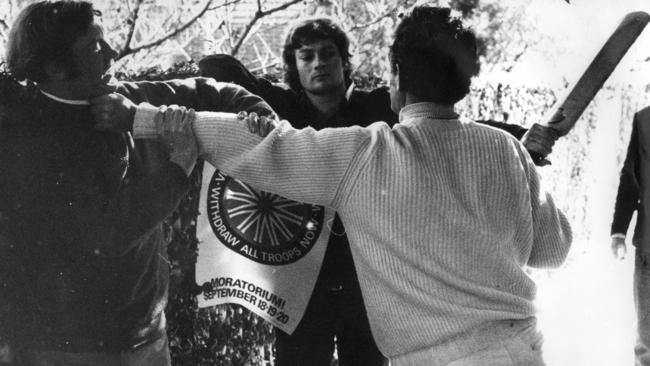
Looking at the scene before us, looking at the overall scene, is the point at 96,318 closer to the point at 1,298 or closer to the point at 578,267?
the point at 1,298

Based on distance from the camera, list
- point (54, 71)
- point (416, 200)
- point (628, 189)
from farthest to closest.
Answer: point (628, 189) → point (54, 71) → point (416, 200)

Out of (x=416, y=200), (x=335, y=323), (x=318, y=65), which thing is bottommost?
(x=335, y=323)

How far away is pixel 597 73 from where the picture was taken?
216 centimetres

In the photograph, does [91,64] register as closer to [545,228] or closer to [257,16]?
[257,16]

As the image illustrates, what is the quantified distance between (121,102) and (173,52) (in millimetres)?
288

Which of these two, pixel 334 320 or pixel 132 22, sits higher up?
pixel 132 22

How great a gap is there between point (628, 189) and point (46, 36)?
180 cm

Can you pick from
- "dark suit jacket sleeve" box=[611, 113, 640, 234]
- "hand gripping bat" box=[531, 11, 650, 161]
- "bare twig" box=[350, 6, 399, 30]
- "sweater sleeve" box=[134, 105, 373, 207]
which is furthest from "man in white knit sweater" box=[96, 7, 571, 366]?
"dark suit jacket sleeve" box=[611, 113, 640, 234]

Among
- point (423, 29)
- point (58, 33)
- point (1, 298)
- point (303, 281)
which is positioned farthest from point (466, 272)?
point (1, 298)

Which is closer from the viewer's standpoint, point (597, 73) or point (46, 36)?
point (46, 36)

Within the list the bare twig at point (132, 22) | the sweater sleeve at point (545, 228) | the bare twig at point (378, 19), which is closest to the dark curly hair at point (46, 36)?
the bare twig at point (132, 22)

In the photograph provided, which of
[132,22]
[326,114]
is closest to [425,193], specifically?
[326,114]

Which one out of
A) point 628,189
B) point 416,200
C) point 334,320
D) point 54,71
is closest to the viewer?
point 416,200

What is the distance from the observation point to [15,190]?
6.16ft
